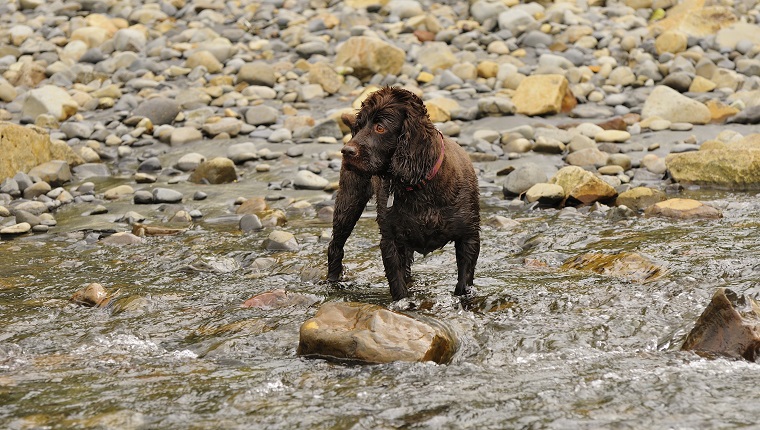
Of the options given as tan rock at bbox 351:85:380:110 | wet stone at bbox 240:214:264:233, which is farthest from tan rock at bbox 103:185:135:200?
tan rock at bbox 351:85:380:110

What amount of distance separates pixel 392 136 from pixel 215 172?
8.53 meters

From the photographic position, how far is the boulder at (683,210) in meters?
10.9

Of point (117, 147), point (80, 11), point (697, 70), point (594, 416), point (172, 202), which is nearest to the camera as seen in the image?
point (594, 416)

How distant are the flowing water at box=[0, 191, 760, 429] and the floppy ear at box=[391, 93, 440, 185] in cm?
122

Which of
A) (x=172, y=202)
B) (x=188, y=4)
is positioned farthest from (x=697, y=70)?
(x=188, y=4)

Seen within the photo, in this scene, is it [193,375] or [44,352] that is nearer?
[193,375]

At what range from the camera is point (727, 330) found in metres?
6.14

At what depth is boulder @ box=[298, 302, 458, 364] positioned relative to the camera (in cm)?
626

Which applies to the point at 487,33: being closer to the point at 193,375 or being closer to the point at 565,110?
the point at 565,110

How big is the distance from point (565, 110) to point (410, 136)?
11673 mm

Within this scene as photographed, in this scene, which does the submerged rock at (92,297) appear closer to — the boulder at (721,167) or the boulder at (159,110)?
the boulder at (721,167)

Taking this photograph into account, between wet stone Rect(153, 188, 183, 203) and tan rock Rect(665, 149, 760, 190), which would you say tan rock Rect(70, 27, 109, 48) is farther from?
tan rock Rect(665, 149, 760, 190)

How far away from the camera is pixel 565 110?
17953mm

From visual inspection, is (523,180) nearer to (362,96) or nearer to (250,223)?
(250,223)
